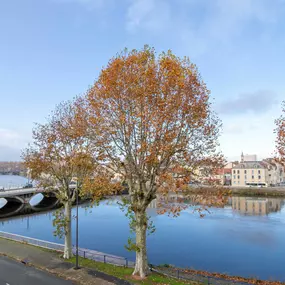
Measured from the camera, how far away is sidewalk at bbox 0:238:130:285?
18103 mm

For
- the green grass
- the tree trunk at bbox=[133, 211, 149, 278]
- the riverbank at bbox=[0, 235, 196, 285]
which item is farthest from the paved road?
the tree trunk at bbox=[133, 211, 149, 278]

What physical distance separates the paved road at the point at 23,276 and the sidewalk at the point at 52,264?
635 millimetres

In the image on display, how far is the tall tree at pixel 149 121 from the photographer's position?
701 inches

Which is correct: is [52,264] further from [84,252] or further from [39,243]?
[39,243]

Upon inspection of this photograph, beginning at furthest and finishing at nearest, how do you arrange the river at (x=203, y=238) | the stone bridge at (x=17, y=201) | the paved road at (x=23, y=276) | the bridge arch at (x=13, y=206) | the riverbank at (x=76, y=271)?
the bridge arch at (x=13, y=206) → the stone bridge at (x=17, y=201) → the river at (x=203, y=238) → the riverbank at (x=76, y=271) → the paved road at (x=23, y=276)

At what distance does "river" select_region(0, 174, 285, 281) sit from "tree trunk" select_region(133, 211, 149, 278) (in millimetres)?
2745

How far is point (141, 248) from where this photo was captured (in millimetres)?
18391

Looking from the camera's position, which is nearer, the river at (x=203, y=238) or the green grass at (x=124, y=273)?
the green grass at (x=124, y=273)

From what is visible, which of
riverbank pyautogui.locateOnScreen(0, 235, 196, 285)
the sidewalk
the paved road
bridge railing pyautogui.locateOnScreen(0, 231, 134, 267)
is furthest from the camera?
bridge railing pyautogui.locateOnScreen(0, 231, 134, 267)

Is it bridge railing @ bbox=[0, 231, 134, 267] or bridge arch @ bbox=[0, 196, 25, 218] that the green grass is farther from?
bridge arch @ bbox=[0, 196, 25, 218]

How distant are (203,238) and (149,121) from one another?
2629 centimetres

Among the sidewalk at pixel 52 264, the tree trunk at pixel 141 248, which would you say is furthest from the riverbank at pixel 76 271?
the tree trunk at pixel 141 248

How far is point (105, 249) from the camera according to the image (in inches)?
1298

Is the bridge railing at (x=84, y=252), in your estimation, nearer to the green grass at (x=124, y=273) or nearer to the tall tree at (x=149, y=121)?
the green grass at (x=124, y=273)
